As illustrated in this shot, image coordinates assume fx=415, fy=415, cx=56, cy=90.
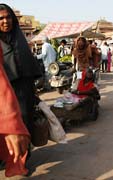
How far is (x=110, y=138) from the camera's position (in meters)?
6.11

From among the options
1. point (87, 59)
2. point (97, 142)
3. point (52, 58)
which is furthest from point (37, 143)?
point (52, 58)

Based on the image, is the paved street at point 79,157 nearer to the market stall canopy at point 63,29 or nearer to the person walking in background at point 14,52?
the person walking in background at point 14,52

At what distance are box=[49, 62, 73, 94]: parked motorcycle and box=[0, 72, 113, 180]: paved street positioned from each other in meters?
4.49

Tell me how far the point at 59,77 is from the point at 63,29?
10.7 m

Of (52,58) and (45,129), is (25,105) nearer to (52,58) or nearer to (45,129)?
(45,129)

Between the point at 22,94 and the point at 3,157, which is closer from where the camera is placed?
the point at 3,157

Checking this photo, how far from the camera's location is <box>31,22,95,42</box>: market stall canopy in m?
21.0

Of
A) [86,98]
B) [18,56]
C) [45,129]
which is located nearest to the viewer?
[18,56]

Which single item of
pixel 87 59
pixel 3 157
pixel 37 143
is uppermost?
pixel 3 157

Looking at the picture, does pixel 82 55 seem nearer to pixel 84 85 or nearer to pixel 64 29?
pixel 84 85

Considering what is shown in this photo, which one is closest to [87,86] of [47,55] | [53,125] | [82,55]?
[82,55]

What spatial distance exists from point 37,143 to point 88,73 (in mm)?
3118

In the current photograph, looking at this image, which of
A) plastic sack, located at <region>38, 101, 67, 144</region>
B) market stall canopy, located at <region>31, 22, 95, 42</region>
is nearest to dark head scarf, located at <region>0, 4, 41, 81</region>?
plastic sack, located at <region>38, 101, 67, 144</region>

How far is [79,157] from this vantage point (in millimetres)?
5234
